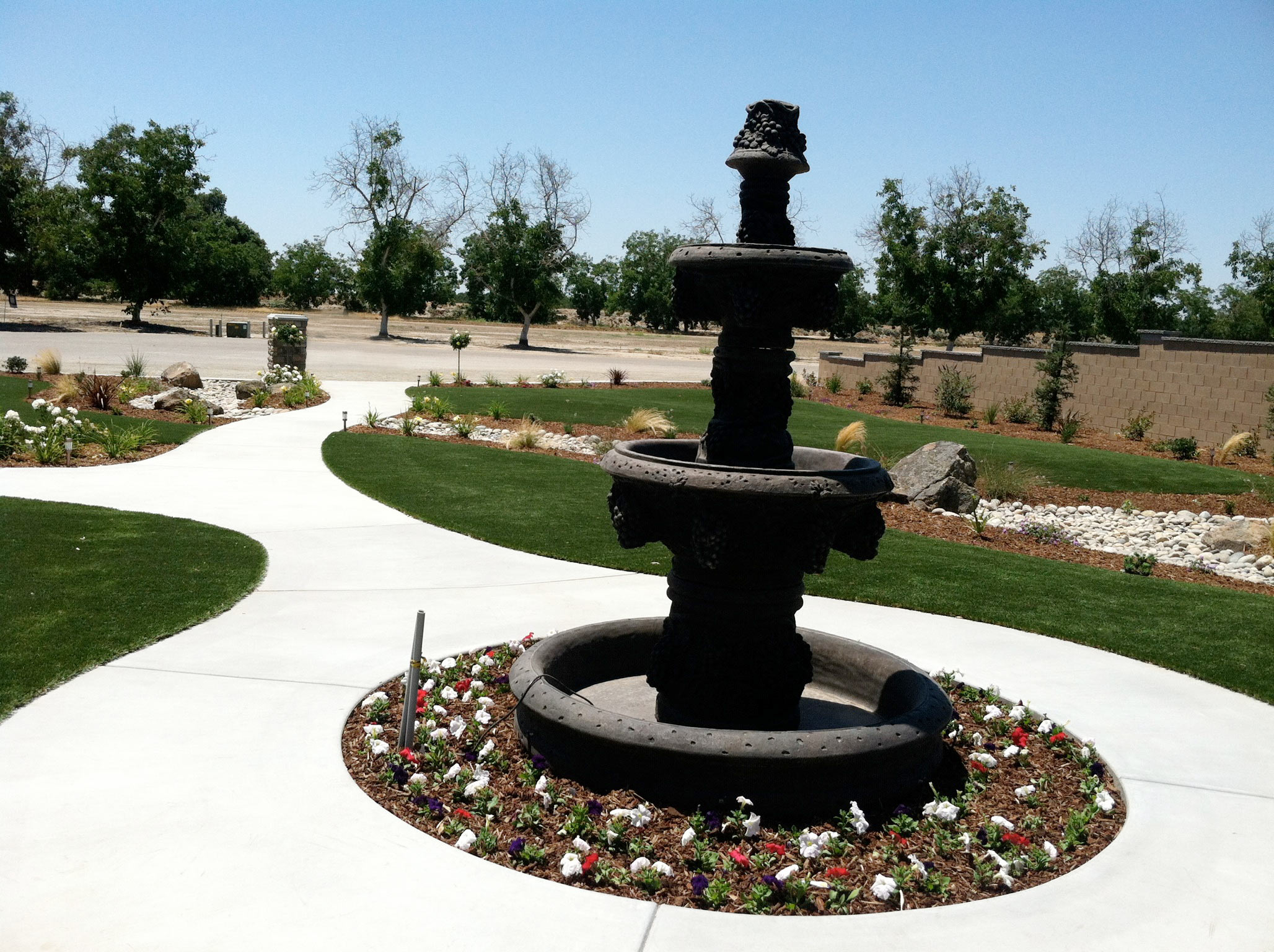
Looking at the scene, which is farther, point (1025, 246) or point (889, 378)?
point (1025, 246)

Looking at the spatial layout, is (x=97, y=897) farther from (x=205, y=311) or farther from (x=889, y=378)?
(x=205, y=311)

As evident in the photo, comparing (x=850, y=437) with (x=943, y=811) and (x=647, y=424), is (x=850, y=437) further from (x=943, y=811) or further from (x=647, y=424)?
(x=943, y=811)

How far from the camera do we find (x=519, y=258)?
47406 millimetres

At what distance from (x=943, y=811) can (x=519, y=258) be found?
4483cm

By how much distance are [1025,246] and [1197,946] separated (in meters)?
43.5

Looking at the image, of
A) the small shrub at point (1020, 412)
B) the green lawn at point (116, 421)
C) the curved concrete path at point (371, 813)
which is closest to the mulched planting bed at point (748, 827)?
the curved concrete path at point (371, 813)

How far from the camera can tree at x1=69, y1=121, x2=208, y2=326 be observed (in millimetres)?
44219

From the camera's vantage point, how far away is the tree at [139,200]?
1741 inches

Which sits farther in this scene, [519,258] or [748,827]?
[519,258]

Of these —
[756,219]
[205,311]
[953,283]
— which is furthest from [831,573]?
[205,311]

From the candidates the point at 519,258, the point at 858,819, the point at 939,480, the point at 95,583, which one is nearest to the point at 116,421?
the point at 95,583

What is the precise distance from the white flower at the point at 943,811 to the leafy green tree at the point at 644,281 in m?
75.4

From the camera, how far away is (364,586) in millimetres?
8227

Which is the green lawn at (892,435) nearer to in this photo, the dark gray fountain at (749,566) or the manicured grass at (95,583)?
the manicured grass at (95,583)
